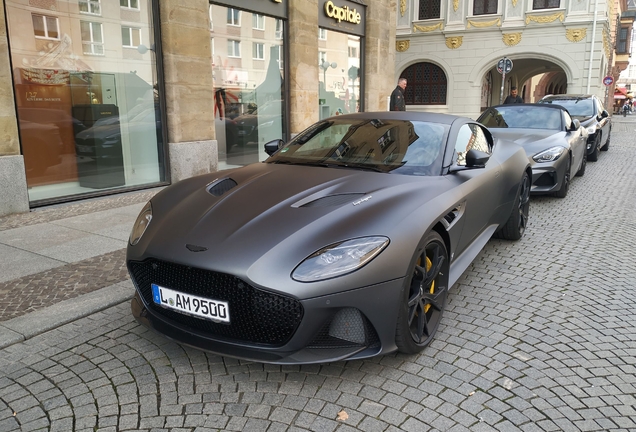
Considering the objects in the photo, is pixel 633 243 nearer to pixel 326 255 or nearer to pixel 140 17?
pixel 326 255

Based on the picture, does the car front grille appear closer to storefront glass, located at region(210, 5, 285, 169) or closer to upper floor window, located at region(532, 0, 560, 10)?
storefront glass, located at region(210, 5, 285, 169)

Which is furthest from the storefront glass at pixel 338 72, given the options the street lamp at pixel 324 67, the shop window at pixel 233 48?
the shop window at pixel 233 48

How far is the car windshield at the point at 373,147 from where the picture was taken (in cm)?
397

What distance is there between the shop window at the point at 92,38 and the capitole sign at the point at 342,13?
7.03 metres

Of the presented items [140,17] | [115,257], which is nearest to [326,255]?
[115,257]

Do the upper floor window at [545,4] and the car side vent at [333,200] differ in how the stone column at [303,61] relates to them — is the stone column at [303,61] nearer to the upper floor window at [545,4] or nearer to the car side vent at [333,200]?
the car side vent at [333,200]

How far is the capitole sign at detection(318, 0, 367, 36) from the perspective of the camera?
1391 cm

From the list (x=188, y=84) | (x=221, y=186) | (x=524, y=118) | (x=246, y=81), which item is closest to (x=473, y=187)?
(x=221, y=186)

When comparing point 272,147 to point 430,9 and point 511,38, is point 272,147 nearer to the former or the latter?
point 511,38

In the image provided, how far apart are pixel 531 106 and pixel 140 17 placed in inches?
281

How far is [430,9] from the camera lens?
29141 mm

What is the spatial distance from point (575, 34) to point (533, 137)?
70.2 ft

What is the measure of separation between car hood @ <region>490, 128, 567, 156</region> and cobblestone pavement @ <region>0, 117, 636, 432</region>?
14.1 ft

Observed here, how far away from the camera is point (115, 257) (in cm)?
521
